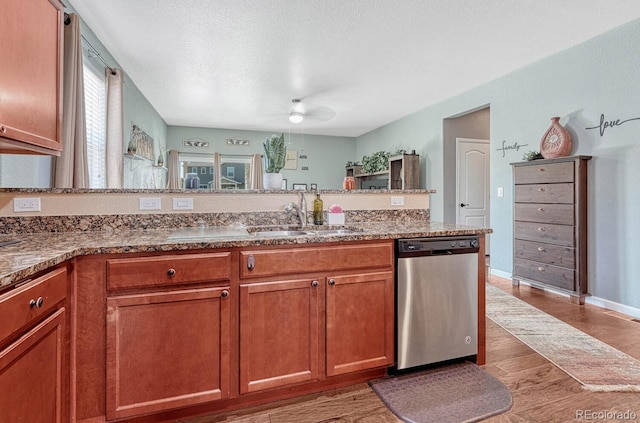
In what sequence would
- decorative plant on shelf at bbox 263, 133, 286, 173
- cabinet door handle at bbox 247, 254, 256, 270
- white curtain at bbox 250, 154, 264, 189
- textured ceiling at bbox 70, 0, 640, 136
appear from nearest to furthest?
cabinet door handle at bbox 247, 254, 256, 270 < decorative plant on shelf at bbox 263, 133, 286, 173 < textured ceiling at bbox 70, 0, 640, 136 < white curtain at bbox 250, 154, 264, 189

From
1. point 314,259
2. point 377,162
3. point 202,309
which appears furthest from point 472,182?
point 202,309

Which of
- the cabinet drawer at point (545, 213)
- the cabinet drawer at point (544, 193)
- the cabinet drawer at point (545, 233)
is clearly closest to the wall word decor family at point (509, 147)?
the cabinet drawer at point (544, 193)

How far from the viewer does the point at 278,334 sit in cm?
169

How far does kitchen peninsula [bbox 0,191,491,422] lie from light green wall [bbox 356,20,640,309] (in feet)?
6.76

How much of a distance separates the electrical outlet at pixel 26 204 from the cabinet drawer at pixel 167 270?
807 mm

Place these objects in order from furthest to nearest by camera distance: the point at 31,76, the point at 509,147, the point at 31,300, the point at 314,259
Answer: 1. the point at 509,147
2. the point at 314,259
3. the point at 31,76
4. the point at 31,300

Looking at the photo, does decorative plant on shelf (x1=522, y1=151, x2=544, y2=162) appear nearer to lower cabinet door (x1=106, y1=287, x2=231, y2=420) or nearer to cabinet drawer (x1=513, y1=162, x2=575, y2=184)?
cabinet drawer (x1=513, y1=162, x2=575, y2=184)

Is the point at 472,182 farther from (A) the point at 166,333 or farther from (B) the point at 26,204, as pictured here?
(B) the point at 26,204

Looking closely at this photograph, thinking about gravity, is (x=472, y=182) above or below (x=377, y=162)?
below

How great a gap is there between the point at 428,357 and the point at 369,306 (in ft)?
1.66

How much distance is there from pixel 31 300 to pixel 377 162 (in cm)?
636

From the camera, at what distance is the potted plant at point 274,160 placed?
2381mm

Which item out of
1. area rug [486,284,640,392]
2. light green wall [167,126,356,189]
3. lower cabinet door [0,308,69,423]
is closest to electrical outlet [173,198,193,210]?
lower cabinet door [0,308,69,423]

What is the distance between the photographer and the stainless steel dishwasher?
74.5 inches
